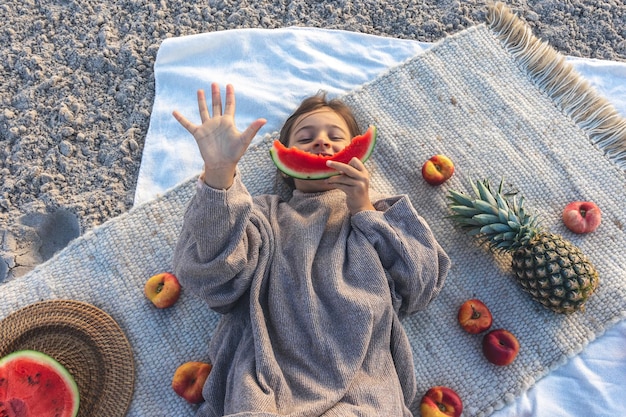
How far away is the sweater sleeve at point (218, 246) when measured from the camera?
171 centimetres

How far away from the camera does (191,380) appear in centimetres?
202

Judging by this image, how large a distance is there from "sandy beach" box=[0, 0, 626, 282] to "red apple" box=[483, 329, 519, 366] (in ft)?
5.70

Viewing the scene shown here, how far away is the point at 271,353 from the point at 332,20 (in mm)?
2039

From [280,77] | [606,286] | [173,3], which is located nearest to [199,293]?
[280,77]

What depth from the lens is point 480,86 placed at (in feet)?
8.52

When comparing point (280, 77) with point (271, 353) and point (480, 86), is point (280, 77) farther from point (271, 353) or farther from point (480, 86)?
point (271, 353)

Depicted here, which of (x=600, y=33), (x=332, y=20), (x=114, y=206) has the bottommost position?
(x=114, y=206)

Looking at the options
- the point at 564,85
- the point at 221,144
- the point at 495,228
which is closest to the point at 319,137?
the point at 221,144

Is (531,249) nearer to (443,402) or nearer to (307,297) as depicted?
(443,402)

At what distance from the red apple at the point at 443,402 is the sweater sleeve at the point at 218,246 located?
86 centimetres

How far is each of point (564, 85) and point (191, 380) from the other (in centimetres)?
233

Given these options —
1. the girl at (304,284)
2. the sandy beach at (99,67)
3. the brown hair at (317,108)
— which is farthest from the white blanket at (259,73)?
the girl at (304,284)

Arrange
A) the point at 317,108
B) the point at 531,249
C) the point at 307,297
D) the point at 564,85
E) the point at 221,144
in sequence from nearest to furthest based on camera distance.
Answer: the point at 221,144 < the point at 307,297 < the point at 531,249 < the point at 317,108 < the point at 564,85

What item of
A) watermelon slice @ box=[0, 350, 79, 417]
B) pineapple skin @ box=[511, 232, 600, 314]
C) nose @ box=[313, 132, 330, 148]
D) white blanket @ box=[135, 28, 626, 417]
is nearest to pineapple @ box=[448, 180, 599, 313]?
pineapple skin @ box=[511, 232, 600, 314]
